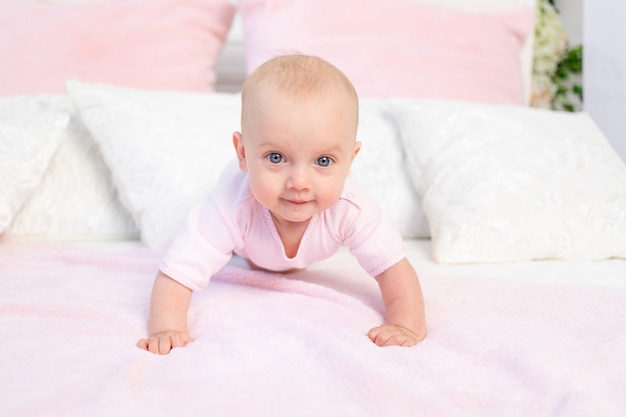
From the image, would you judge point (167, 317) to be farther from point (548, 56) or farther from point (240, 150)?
point (548, 56)

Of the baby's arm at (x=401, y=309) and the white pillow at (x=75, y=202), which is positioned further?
the white pillow at (x=75, y=202)

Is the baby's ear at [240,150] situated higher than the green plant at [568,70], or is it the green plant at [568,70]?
the baby's ear at [240,150]

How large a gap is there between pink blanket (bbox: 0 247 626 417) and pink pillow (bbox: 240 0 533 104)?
78 cm

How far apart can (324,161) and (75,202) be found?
806mm

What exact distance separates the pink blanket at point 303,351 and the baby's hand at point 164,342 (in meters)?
0.02

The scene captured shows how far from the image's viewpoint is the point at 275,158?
96 centimetres

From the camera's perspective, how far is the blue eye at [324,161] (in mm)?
969

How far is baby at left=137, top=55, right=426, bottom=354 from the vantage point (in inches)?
37.0

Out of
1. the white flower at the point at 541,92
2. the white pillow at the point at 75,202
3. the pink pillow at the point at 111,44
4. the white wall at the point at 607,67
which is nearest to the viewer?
the white pillow at the point at 75,202

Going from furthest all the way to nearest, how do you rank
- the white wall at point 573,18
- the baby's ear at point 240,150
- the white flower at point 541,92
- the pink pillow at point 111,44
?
1. the white wall at point 573,18
2. the white flower at point 541,92
3. the pink pillow at point 111,44
4. the baby's ear at point 240,150

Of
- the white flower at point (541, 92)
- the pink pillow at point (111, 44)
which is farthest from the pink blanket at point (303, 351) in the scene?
the white flower at point (541, 92)

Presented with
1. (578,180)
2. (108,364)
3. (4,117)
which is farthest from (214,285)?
(578,180)

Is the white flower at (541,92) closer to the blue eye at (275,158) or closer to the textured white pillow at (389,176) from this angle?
the textured white pillow at (389,176)

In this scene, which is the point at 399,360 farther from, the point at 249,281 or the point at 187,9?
the point at 187,9
